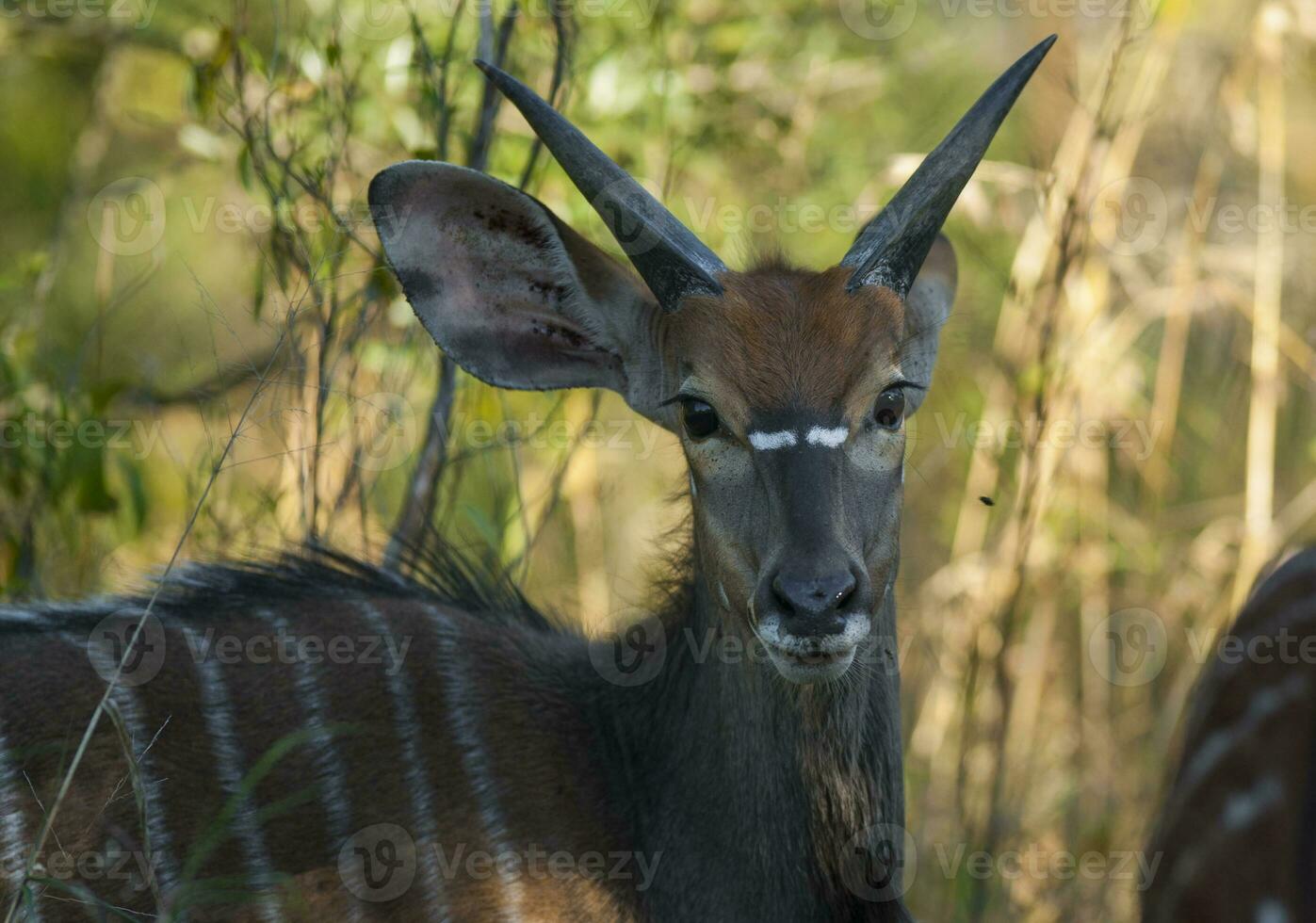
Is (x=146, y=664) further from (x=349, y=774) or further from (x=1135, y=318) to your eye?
(x=1135, y=318)

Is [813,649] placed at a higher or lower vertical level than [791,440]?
lower

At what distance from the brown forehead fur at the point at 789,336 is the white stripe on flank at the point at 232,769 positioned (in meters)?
1.26

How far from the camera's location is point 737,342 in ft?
10.8

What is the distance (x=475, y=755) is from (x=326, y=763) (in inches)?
12.7

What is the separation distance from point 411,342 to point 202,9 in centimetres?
299

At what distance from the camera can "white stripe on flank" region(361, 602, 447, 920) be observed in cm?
318

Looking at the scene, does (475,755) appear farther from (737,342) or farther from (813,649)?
(737,342)

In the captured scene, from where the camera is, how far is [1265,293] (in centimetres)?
554
